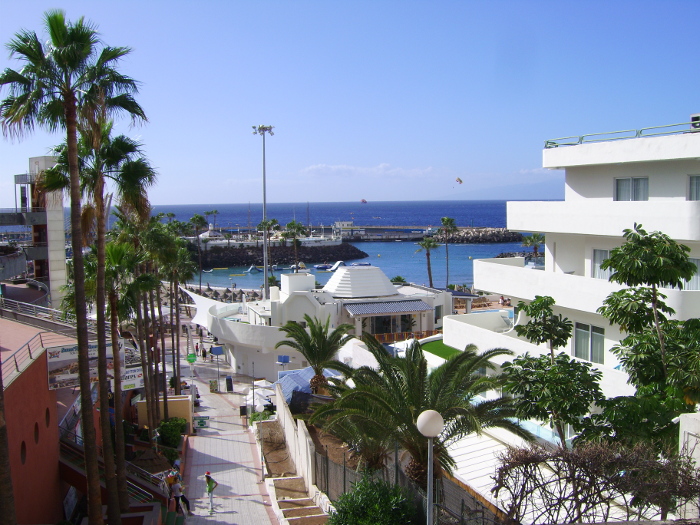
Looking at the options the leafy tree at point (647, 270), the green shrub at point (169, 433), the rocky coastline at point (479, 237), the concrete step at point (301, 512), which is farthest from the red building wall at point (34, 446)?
the rocky coastline at point (479, 237)

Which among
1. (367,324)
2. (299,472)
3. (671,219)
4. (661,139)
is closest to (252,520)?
(299,472)

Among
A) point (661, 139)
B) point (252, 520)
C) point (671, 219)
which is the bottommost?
point (252, 520)

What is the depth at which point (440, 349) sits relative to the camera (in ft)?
77.3

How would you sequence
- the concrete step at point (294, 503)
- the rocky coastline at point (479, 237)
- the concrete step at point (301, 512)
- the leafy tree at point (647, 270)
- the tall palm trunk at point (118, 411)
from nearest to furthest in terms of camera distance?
the leafy tree at point (647, 270)
the tall palm trunk at point (118, 411)
the concrete step at point (301, 512)
the concrete step at point (294, 503)
the rocky coastline at point (479, 237)

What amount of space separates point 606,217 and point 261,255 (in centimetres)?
11235

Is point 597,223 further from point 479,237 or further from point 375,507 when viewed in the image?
point 479,237

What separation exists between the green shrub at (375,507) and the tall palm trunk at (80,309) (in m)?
4.96

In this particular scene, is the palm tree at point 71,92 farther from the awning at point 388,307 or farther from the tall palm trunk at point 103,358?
the awning at point 388,307

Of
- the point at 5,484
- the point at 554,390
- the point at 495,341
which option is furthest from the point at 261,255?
the point at 5,484

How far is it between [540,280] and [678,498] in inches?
403

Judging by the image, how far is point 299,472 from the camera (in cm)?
1989

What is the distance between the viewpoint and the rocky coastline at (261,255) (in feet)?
402

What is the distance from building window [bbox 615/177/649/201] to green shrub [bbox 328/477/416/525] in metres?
10.5

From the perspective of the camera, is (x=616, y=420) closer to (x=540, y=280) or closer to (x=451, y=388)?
(x=451, y=388)
